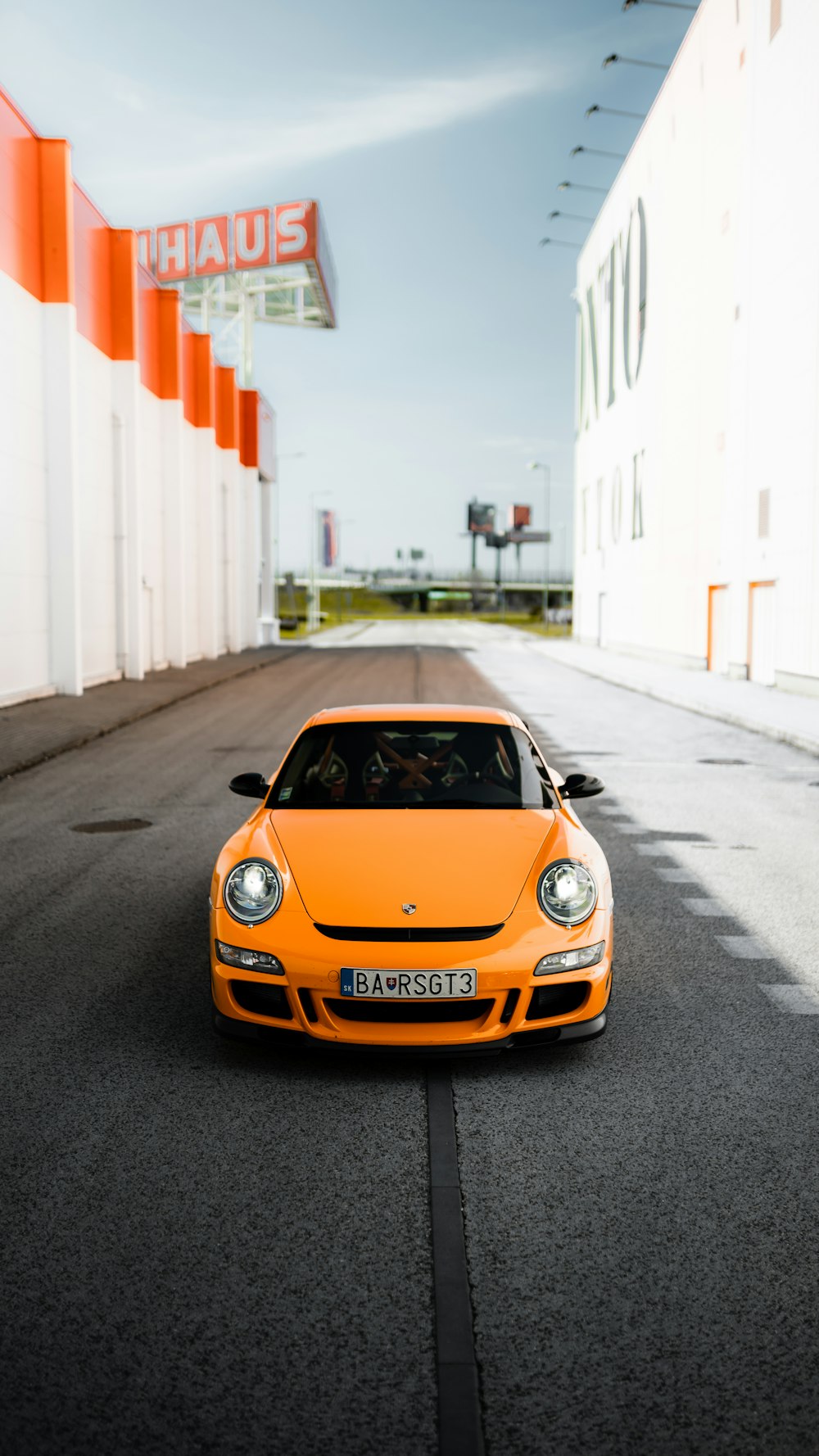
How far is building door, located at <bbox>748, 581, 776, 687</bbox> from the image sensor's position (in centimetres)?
2623

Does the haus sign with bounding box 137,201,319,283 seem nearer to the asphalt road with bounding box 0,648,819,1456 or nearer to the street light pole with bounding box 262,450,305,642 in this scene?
the street light pole with bounding box 262,450,305,642

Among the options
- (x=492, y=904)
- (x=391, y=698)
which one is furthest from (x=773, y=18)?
(x=492, y=904)

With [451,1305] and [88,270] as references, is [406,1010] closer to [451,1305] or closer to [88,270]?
[451,1305]

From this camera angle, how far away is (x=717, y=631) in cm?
3173

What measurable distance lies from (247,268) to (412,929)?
51.6m

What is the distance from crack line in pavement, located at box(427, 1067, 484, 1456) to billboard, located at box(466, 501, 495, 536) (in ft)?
474

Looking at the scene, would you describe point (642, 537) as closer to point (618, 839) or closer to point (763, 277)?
point (763, 277)

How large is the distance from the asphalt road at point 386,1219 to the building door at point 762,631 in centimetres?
2034

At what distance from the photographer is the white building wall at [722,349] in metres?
24.1

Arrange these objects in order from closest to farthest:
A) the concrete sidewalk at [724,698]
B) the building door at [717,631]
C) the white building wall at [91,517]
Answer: the concrete sidewalk at [724,698] < the white building wall at [91,517] < the building door at [717,631]

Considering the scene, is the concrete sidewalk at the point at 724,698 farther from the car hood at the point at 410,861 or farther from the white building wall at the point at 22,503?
the white building wall at the point at 22,503

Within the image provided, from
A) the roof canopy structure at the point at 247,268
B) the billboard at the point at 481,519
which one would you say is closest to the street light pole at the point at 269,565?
the roof canopy structure at the point at 247,268

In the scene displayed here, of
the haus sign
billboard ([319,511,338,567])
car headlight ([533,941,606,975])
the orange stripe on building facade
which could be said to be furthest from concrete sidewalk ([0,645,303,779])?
billboard ([319,511,338,567])

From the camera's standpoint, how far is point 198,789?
12.2 metres
